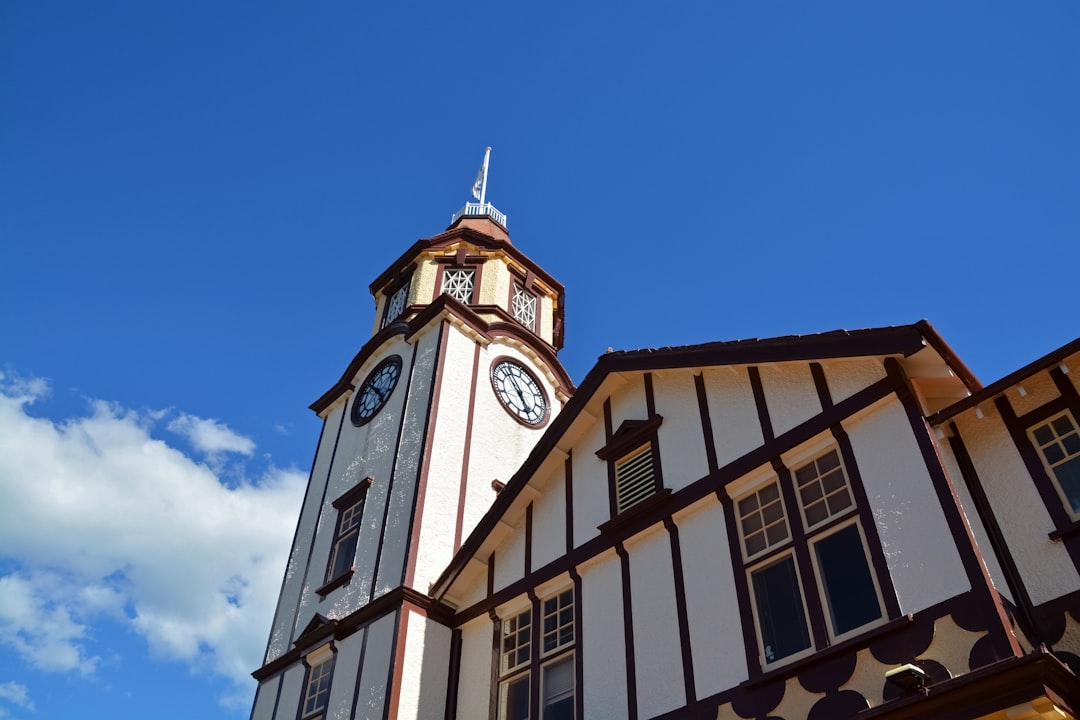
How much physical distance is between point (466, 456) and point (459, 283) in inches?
257

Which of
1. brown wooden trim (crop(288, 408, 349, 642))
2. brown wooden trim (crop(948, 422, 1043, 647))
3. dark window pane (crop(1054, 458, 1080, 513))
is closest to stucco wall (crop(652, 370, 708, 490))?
brown wooden trim (crop(948, 422, 1043, 647))

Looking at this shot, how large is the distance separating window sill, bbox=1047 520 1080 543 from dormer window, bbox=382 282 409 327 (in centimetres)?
1696

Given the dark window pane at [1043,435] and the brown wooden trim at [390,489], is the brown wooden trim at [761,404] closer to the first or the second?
the dark window pane at [1043,435]

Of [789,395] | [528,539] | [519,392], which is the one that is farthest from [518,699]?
[519,392]

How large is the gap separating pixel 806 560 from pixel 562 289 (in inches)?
644

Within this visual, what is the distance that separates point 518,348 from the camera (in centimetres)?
2184

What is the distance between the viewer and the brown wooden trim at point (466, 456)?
54.9ft

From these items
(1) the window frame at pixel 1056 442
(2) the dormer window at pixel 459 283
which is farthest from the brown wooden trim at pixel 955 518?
(2) the dormer window at pixel 459 283

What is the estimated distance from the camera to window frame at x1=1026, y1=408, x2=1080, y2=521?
874 cm

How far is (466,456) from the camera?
59.4ft

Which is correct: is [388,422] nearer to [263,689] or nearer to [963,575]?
[263,689]

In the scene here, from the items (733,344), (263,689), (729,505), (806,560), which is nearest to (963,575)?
(806,560)

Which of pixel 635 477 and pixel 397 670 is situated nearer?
pixel 635 477

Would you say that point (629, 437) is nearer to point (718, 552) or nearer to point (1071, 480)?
point (718, 552)
